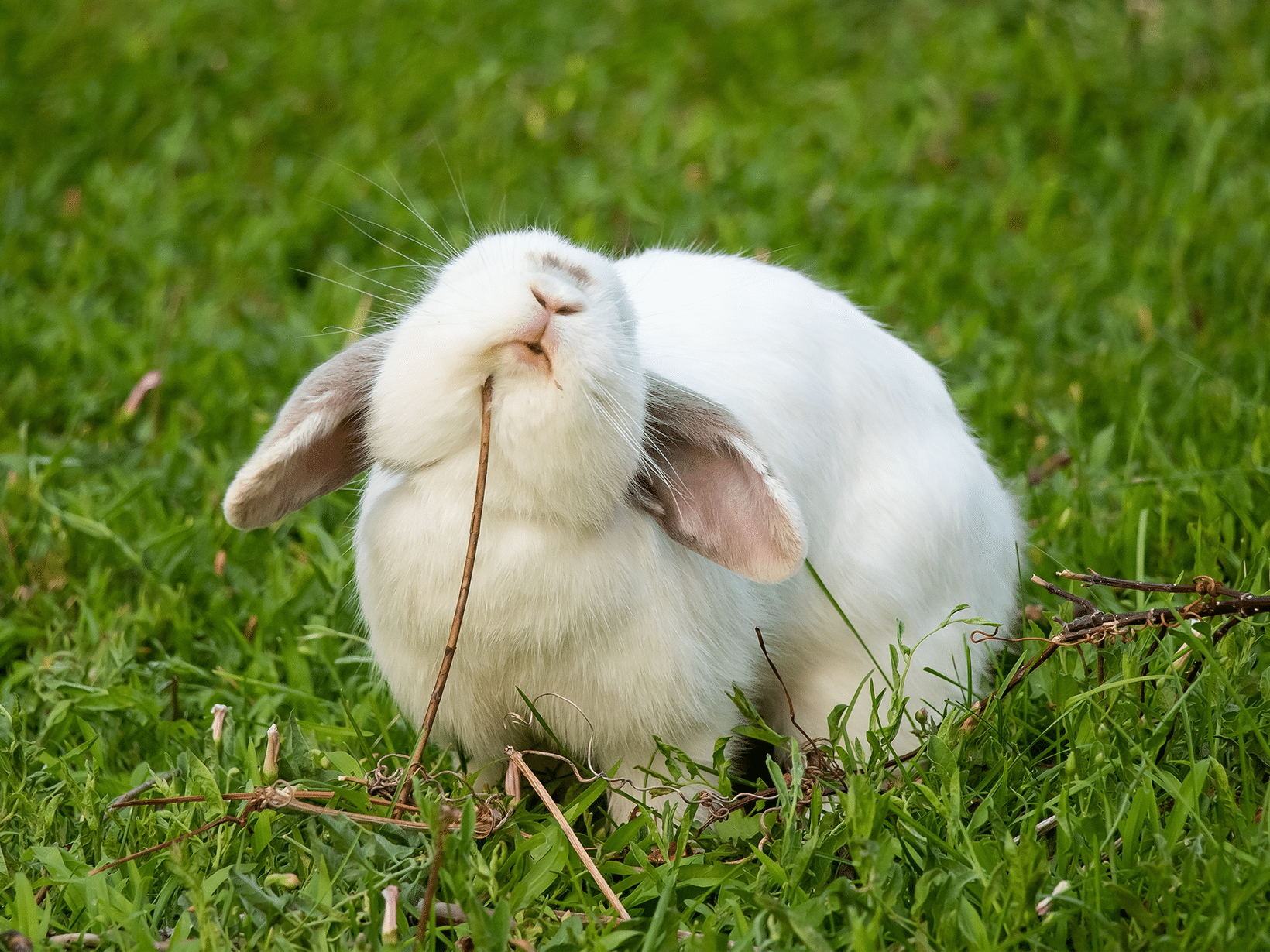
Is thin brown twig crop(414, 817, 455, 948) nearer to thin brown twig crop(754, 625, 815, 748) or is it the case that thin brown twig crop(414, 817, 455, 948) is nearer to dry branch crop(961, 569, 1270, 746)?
thin brown twig crop(754, 625, 815, 748)

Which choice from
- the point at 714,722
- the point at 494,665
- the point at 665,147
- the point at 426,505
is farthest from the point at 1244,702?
the point at 665,147

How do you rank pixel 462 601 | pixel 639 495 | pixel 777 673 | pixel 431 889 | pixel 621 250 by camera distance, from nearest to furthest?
pixel 431 889, pixel 462 601, pixel 639 495, pixel 777 673, pixel 621 250

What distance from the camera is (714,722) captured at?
8.34ft

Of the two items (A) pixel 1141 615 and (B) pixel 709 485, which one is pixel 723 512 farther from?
(A) pixel 1141 615

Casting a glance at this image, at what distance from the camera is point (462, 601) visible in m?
2.22

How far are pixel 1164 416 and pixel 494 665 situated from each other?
235 centimetres

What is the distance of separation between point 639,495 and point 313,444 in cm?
58

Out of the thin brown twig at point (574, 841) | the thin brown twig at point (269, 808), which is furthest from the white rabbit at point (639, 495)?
the thin brown twig at point (269, 808)

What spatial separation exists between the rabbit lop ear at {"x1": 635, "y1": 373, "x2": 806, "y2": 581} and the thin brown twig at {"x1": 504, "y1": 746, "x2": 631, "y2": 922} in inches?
18.7

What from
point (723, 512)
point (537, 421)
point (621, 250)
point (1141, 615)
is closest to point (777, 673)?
point (723, 512)

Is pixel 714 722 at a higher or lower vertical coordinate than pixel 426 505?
lower

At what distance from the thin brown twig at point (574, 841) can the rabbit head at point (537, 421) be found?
446 mm

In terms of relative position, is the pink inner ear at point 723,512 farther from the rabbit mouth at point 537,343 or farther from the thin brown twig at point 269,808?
the thin brown twig at point 269,808

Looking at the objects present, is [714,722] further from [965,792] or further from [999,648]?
[999,648]
